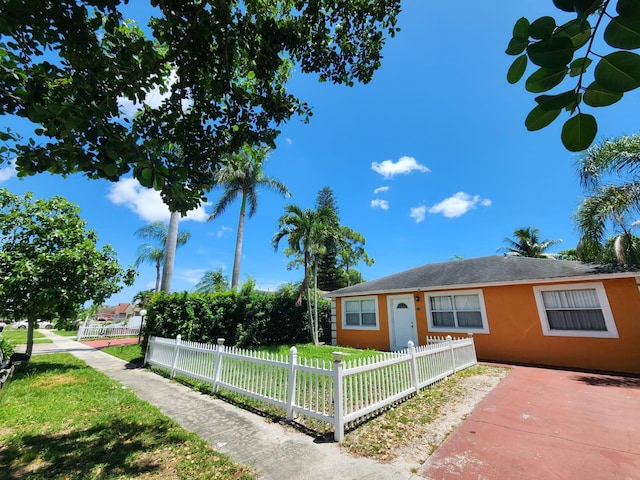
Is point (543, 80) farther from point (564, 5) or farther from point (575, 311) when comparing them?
point (575, 311)

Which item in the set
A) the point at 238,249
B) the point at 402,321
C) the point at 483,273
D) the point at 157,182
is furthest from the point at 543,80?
the point at 238,249

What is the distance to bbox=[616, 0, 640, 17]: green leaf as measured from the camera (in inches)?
27.0

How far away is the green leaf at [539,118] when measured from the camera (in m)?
0.91

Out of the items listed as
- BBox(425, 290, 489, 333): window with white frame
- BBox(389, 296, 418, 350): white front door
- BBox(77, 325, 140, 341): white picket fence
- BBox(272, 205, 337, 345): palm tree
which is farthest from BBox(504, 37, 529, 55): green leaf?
BBox(77, 325, 140, 341): white picket fence

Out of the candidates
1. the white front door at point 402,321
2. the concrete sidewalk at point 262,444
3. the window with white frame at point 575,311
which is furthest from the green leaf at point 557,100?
the white front door at point 402,321

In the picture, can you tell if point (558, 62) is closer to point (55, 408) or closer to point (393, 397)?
point (393, 397)

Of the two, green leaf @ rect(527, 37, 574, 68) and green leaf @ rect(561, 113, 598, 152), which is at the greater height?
green leaf @ rect(527, 37, 574, 68)

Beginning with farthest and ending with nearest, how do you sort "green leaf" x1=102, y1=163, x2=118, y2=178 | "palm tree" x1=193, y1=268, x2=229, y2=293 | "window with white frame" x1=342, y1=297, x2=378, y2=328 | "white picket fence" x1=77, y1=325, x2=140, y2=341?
"palm tree" x1=193, y1=268, x2=229, y2=293 → "white picket fence" x1=77, y1=325, x2=140, y2=341 → "window with white frame" x1=342, y1=297, x2=378, y2=328 → "green leaf" x1=102, y1=163, x2=118, y2=178

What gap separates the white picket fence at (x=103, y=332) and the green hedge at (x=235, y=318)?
1411 cm

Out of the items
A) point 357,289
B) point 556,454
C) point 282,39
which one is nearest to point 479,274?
point 357,289

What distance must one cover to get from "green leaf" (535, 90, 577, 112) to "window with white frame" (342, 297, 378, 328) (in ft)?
44.3

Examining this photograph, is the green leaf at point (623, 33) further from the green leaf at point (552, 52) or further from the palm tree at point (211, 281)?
the palm tree at point (211, 281)

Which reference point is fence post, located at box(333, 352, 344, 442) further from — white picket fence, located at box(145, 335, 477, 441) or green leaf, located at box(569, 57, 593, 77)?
green leaf, located at box(569, 57, 593, 77)

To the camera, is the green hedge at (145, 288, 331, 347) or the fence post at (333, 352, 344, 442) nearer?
the fence post at (333, 352, 344, 442)
